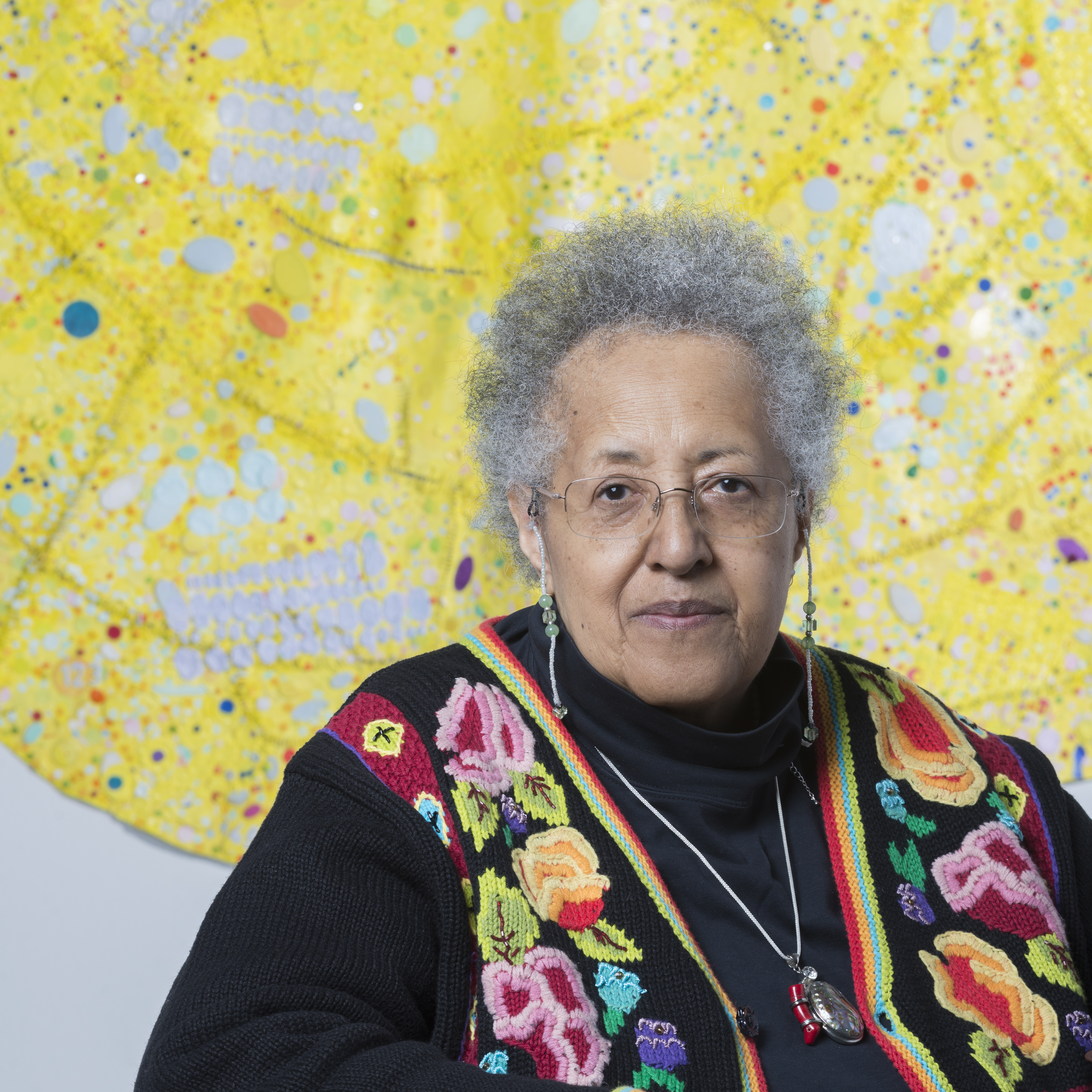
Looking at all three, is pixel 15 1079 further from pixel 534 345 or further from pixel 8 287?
pixel 534 345

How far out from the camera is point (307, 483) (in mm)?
2297

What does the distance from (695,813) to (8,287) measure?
63.9 inches

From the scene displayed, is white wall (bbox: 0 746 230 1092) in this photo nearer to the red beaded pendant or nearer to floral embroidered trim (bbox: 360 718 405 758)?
floral embroidered trim (bbox: 360 718 405 758)

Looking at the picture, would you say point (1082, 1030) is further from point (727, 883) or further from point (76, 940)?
point (76, 940)

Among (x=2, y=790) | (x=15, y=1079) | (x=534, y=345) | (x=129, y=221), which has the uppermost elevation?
(x=129, y=221)

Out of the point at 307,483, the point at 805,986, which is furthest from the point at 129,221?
the point at 805,986

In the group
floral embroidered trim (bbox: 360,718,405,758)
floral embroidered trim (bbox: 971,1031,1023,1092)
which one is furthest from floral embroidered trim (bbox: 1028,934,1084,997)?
floral embroidered trim (bbox: 360,718,405,758)

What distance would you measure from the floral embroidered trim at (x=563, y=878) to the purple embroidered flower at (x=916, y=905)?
0.40 m

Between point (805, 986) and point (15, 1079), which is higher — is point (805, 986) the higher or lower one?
the higher one

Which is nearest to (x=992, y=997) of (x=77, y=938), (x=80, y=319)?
(x=77, y=938)

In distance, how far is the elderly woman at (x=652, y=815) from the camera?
1.09m

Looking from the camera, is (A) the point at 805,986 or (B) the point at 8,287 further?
(B) the point at 8,287

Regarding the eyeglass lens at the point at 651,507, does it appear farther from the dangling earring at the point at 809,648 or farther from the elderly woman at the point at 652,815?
the dangling earring at the point at 809,648

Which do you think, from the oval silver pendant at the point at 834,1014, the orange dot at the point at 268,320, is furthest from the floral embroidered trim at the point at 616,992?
the orange dot at the point at 268,320
